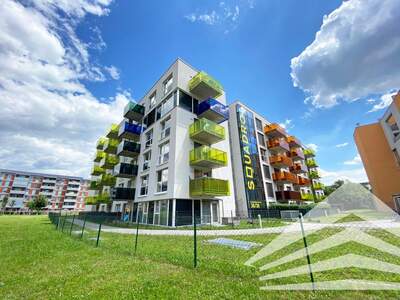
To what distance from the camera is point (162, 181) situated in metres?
17.3

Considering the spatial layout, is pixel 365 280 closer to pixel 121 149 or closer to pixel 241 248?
pixel 241 248

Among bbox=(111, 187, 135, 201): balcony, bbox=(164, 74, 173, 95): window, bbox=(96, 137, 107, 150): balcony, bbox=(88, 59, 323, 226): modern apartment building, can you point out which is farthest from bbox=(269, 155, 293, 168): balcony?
bbox=(96, 137, 107, 150): balcony

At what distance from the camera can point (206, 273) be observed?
480 cm

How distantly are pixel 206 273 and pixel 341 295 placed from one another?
9.49 ft

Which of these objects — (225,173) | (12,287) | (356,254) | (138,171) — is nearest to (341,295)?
(356,254)

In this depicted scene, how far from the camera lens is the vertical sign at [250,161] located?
21812 mm

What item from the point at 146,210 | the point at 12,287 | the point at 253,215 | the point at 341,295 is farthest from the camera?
the point at 253,215

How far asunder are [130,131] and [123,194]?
25.7 feet

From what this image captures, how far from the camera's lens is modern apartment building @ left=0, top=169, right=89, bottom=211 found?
73.9m

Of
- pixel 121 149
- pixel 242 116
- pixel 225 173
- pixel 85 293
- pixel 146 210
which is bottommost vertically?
pixel 85 293

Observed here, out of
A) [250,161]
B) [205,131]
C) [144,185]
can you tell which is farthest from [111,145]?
[250,161]

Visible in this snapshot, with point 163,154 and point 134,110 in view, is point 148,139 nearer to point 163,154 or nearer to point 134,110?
point 163,154

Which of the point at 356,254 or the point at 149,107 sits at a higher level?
the point at 149,107

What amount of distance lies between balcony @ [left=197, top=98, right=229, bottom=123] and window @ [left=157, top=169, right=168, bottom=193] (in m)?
7.17
